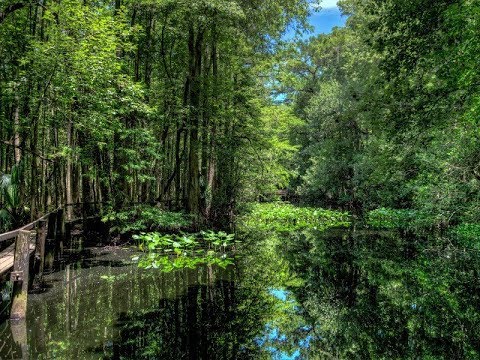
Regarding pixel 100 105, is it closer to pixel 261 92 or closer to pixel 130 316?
pixel 130 316

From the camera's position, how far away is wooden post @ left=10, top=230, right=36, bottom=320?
5977 millimetres

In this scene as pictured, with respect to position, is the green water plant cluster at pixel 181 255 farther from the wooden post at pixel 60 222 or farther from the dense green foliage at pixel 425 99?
the dense green foliage at pixel 425 99

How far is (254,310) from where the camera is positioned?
6719 millimetres

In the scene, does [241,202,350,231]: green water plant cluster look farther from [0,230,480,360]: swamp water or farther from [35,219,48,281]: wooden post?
[35,219,48,281]: wooden post

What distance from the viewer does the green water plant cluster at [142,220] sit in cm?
1187

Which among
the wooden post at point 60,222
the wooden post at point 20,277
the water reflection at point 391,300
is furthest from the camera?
the wooden post at point 60,222

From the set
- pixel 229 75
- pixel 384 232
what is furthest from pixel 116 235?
pixel 384 232

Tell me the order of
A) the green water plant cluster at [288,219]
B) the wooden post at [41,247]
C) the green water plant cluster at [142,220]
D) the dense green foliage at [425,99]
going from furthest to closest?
the green water plant cluster at [288,219], the green water plant cluster at [142,220], the wooden post at [41,247], the dense green foliage at [425,99]

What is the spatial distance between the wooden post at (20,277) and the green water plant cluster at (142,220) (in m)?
5.18

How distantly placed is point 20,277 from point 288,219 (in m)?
17.6

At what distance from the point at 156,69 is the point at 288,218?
11.3m

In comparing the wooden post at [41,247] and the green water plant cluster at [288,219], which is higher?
the wooden post at [41,247]

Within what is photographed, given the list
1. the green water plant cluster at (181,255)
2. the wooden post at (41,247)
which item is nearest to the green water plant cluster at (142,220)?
the green water plant cluster at (181,255)

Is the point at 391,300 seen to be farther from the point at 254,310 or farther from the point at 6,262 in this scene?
the point at 6,262
